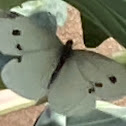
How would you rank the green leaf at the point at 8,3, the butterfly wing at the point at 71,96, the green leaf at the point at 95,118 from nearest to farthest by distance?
the green leaf at the point at 8,3
the butterfly wing at the point at 71,96
the green leaf at the point at 95,118

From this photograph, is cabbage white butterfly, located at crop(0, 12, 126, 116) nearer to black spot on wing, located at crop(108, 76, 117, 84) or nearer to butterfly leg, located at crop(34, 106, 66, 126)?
black spot on wing, located at crop(108, 76, 117, 84)

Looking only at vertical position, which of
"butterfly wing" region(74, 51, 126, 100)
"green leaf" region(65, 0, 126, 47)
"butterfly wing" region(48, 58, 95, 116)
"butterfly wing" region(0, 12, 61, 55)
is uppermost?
"green leaf" region(65, 0, 126, 47)

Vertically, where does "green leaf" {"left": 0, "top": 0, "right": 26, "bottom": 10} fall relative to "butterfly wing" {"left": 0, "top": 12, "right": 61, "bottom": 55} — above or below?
above

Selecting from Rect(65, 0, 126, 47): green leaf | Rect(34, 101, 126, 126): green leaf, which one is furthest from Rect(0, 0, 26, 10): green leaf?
Rect(34, 101, 126, 126): green leaf

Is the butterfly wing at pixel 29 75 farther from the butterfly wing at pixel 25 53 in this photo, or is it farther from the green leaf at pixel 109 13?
the green leaf at pixel 109 13

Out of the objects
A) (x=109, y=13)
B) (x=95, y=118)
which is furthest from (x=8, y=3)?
(x=95, y=118)

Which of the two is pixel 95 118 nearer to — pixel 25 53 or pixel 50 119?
pixel 50 119

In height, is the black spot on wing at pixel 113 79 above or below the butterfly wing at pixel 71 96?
above

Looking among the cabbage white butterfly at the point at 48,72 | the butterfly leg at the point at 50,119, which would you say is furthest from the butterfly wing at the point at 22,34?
the butterfly leg at the point at 50,119

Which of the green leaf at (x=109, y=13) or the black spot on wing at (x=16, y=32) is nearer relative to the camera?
the green leaf at (x=109, y=13)

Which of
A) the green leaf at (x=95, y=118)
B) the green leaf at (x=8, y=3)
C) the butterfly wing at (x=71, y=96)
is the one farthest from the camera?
the green leaf at (x=95, y=118)
